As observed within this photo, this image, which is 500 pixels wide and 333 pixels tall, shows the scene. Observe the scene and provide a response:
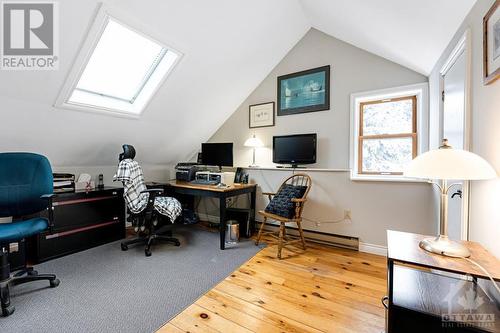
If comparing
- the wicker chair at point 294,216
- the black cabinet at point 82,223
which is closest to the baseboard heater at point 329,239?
the wicker chair at point 294,216

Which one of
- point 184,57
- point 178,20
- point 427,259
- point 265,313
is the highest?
point 178,20

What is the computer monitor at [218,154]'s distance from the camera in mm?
3287

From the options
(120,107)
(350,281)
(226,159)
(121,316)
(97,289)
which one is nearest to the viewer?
(121,316)

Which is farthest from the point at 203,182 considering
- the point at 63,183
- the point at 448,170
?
the point at 448,170

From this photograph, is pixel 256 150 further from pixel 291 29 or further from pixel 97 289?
pixel 97 289

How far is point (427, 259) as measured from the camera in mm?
1055

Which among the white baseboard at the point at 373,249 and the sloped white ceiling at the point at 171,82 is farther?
the white baseboard at the point at 373,249

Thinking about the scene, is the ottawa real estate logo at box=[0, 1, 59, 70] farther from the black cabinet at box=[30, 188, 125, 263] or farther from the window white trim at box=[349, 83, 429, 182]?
the window white trim at box=[349, 83, 429, 182]

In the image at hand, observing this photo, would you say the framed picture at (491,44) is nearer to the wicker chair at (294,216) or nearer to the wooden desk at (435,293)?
the wooden desk at (435,293)

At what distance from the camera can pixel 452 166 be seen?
1.04m

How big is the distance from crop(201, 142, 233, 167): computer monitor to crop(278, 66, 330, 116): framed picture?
95 cm

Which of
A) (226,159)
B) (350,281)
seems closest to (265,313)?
(350,281)

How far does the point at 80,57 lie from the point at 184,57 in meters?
0.93

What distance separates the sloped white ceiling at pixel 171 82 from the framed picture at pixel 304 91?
414 millimetres
